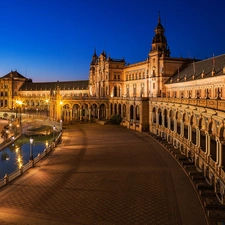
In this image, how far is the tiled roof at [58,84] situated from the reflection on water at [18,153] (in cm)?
6121

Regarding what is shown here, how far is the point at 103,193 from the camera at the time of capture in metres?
21.6

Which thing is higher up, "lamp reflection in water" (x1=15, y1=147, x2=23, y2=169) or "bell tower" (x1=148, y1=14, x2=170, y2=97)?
"bell tower" (x1=148, y1=14, x2=170, y2=97)

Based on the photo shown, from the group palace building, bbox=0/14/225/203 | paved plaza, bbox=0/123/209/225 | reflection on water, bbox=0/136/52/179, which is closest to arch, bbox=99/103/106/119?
palace building, bbox=0/14/225/203

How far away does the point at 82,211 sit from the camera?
18406 millimetres

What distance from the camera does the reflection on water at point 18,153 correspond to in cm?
3422

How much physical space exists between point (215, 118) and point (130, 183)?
897 cm

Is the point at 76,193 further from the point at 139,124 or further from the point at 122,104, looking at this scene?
the point at 122,104

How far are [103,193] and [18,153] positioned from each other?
2496 centimetres

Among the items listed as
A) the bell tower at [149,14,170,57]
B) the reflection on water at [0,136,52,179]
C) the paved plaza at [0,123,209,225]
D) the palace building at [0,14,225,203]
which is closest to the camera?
the paved plaza at [0,123,209,225]

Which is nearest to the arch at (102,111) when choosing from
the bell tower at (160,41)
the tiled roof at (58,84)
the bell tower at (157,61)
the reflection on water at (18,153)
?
the bell tower at (157,61)

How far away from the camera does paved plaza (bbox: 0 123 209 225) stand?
1744cm

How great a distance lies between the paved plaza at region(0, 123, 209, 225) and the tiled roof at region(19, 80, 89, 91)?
8428cm

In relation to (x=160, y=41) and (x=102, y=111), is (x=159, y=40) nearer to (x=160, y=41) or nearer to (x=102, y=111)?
(x=160, y=41)

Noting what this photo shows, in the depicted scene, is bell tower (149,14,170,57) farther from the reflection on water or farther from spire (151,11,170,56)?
the reflection on water
